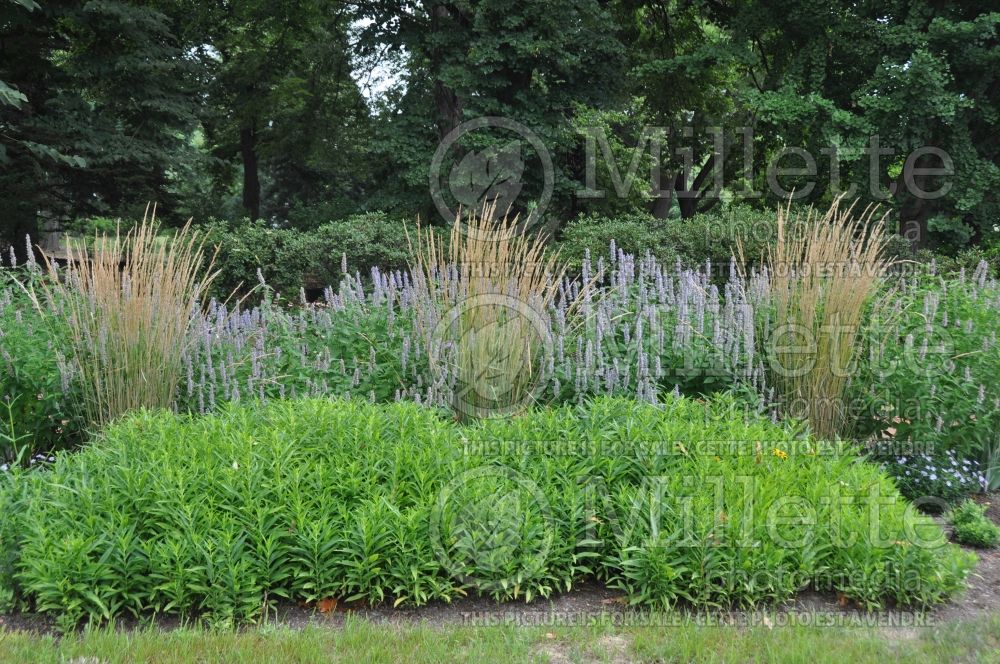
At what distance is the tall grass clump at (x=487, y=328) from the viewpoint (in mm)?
4676

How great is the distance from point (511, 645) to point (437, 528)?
1.85 feet

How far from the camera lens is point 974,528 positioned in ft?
12.9

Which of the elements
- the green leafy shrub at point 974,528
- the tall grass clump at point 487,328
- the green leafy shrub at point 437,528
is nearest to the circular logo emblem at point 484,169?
the tall grass clump at point 487,328

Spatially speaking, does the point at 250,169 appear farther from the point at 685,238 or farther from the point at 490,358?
the point at 490,358

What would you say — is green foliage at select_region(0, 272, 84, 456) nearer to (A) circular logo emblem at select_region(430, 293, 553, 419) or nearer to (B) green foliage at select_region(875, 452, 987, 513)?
(A) circular logo emblem at select_region(430, 293, 553, 419)

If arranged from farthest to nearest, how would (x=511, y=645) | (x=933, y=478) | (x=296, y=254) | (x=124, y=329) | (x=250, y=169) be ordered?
(x=250, y=169) → (x=296, y=254) → (x=124, y=329) → (x=933, y=478) → (x=511, y=645)

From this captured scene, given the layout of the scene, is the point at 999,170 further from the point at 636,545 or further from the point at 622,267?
the point at 636,545

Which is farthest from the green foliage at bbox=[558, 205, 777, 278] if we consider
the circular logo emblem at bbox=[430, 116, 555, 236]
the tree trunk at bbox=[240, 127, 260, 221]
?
the tree trunk at bbox=[240, 127, 260, 221]

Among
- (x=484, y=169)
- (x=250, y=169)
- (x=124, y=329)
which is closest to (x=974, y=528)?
(x=124, y=329)

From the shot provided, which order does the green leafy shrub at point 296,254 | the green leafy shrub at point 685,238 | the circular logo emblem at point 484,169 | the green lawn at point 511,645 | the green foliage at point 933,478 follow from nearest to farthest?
the green lawn at point 511,645 < the green foliage at point 933,478 < the green leafy shrub at point 685,238 < the green leafy shrub at point 296,254 < the circular logo emblem at point 484,169

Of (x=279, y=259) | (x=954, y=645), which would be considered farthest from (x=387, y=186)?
(x=954, y=645)

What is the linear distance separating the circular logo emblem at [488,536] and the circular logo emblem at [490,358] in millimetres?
1232

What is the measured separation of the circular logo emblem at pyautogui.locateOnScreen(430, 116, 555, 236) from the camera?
478 inches

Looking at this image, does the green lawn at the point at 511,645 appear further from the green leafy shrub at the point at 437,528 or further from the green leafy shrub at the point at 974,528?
the green leafy shrub at the point at 974,528
